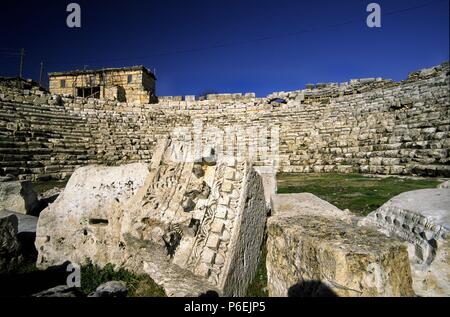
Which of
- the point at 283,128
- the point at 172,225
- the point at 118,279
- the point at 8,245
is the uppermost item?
the point at 283,128

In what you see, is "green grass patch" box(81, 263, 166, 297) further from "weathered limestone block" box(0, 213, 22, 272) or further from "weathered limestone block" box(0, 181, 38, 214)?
"weathered limestone block" box(0, 181, 38, 214)

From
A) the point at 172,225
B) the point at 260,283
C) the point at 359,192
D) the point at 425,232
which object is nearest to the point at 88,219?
the point at 172,225

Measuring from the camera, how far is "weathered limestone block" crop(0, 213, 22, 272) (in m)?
3.36

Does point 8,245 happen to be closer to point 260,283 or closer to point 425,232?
point 260,283

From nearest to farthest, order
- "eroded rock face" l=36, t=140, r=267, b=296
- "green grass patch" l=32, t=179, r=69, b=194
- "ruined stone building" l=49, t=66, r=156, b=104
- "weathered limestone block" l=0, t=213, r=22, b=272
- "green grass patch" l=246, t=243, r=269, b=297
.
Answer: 1. "eroded rock face" l=36, t=140, r=267, b=296
2. "green grass patch" l=246, t=243, r=269, b=297
3. "weathered limestone block" l=0, t=213, r=22, b=272
4. "green grass patch" l=32, t=179, r=69, b=194
5. "ruined stone building" l=49, t=66, r=156, b=104

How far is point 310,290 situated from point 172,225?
142 cm

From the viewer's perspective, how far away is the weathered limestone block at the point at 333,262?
5.76ft

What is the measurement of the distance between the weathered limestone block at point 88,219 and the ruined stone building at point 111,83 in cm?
2259

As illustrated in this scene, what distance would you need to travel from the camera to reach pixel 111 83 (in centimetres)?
2583

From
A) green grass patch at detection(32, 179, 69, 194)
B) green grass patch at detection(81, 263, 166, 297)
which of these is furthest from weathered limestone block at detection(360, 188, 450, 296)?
green grass patch at detection(32, 179, 69, 194)

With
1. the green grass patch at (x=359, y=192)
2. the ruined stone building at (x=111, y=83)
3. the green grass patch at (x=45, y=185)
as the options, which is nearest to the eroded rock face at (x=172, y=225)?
the green grass patch at (x=359, y=192)

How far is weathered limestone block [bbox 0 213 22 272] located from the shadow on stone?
11.6ft

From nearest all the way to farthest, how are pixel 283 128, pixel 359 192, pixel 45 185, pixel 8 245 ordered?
pixel 8 245, pixel 359 192, pixel 45 185, pixel 283 128

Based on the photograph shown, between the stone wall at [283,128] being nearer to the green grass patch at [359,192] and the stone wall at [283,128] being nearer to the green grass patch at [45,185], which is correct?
the green grass patch at [45,185]
